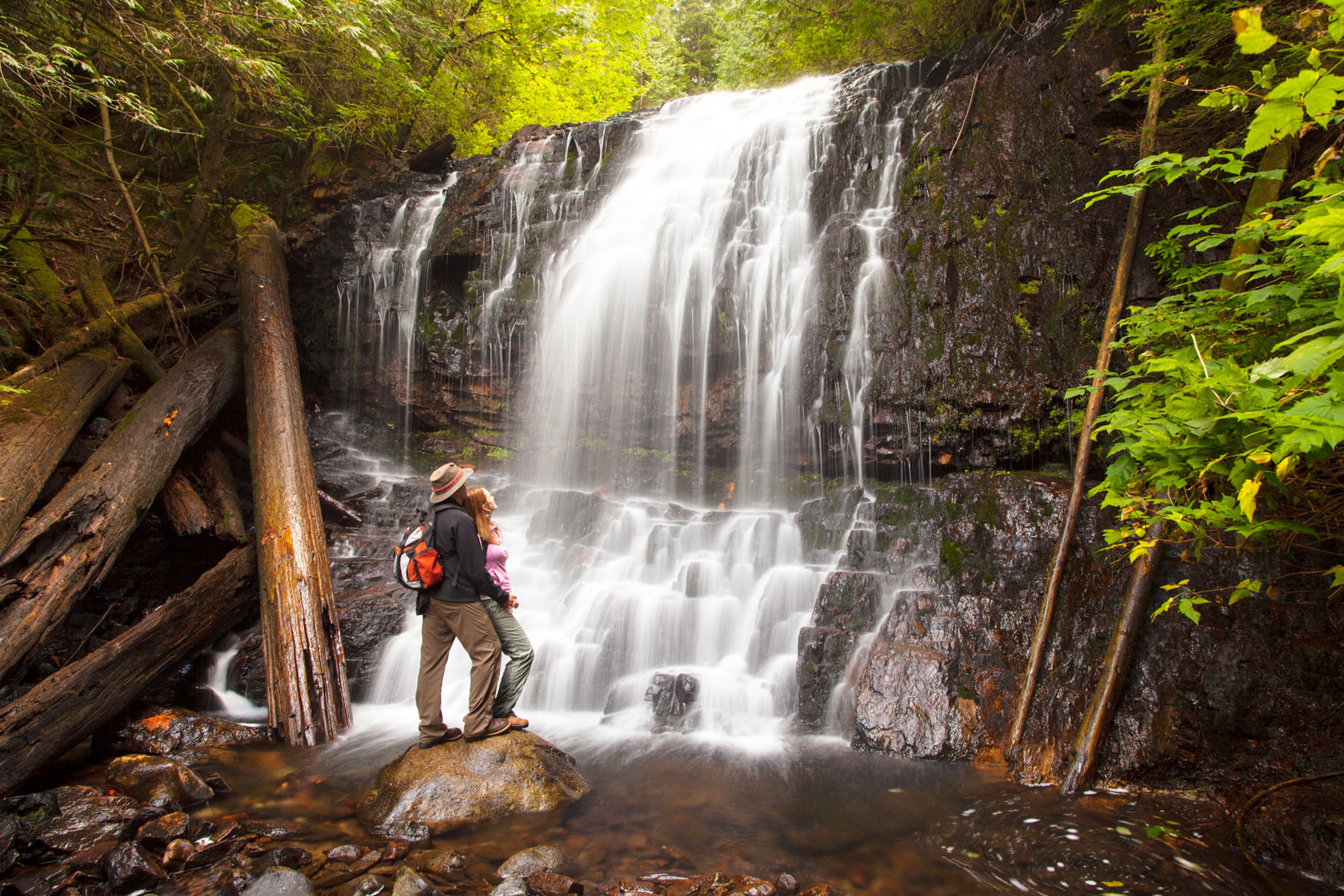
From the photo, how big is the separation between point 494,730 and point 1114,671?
4.42m

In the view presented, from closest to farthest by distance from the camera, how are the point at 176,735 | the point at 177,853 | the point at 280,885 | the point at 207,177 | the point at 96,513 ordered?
the point at 280,885
the point at 177,853
the point at 176,735
the point at 96,513
the point at 207,177

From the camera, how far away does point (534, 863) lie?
360 cm

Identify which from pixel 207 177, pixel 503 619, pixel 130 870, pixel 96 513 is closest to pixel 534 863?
pixel 503 619

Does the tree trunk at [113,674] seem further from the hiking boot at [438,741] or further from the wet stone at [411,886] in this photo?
the wet stone at [411,886]

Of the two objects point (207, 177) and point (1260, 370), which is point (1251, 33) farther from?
point (207, 177)

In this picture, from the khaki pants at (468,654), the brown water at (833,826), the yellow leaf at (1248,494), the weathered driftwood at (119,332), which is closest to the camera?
the yellow leaf at (1248,494)

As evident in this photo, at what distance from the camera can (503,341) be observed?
1144 centimetres

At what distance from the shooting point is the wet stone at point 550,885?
11.0ft

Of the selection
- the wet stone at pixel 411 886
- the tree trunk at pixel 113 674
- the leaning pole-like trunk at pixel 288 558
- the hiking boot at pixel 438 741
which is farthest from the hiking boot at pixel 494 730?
the tree trunk at pixel 113 674

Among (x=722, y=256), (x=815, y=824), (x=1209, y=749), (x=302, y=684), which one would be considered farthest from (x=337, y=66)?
(x=1209, y=749)

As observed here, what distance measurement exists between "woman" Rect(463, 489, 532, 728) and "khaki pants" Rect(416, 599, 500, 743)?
9 cm

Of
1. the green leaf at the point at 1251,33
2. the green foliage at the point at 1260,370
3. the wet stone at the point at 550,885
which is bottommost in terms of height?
the wet stone at the point at 550,885

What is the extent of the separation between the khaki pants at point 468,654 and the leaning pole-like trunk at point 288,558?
168 cm

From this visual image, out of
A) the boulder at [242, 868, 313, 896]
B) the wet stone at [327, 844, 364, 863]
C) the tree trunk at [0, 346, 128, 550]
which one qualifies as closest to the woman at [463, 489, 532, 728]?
the wet stone at [327, 844, 364, 863]
